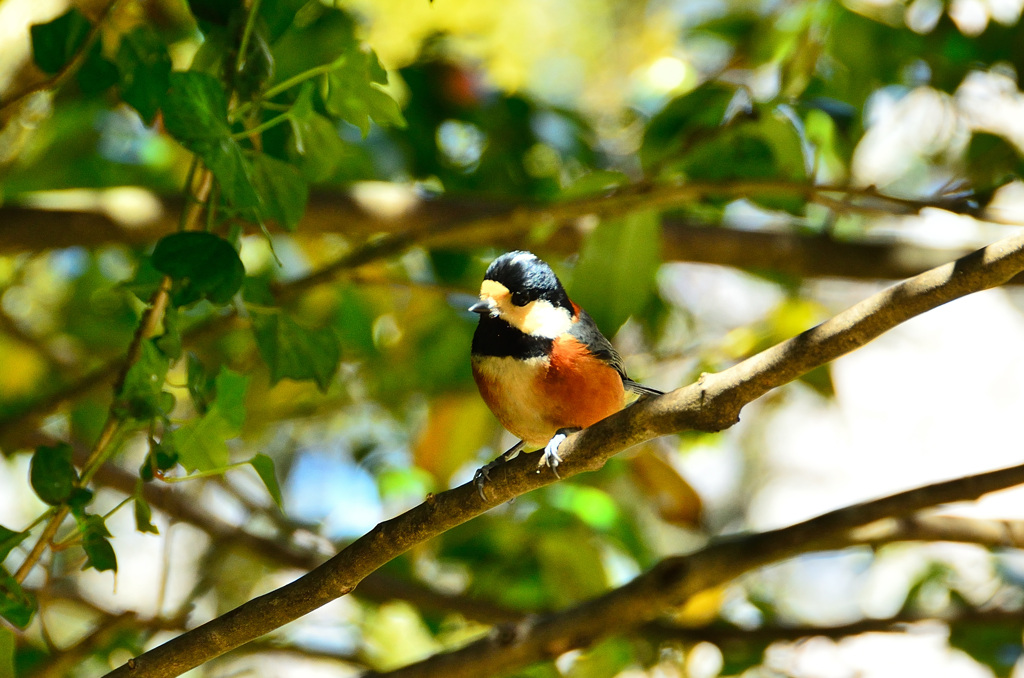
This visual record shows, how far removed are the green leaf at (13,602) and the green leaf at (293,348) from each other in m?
0.40

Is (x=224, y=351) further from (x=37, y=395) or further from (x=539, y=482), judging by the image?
(x=539, y=482)

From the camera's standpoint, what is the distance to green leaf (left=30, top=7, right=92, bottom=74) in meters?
1.21

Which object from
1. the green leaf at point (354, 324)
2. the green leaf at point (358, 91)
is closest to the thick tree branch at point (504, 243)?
the green leaf at point (354, 324)

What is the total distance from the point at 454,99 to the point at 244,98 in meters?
1.09

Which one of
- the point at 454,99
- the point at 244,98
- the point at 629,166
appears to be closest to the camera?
the point at 244,98

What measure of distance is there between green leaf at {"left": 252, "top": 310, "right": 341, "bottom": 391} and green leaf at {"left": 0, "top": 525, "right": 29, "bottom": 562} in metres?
0.36

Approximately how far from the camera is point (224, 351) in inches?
98.6

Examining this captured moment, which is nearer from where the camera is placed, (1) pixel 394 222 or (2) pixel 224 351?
(1) pixel 394 222

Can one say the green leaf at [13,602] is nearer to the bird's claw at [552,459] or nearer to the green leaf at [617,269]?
the bird's claw at [552,459]

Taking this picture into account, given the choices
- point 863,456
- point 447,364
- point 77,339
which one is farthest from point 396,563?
point 863,456

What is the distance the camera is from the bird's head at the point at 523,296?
3.84 feet

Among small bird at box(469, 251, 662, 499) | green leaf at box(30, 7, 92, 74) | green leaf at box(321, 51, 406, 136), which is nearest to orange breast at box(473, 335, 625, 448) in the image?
small bird at box(469, 251, 662, 499)

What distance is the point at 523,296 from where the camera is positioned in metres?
1.20

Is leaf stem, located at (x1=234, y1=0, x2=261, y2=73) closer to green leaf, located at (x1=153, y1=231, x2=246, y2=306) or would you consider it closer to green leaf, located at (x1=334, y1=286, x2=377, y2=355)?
green leaf, located at (x1=153, y1=231, x2=246, y2=306)
